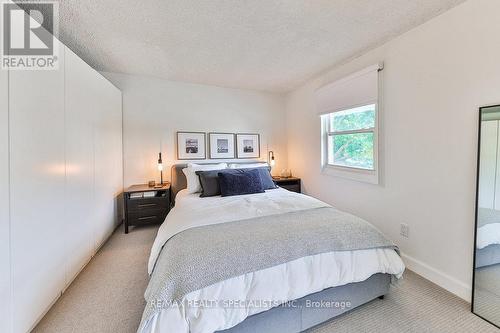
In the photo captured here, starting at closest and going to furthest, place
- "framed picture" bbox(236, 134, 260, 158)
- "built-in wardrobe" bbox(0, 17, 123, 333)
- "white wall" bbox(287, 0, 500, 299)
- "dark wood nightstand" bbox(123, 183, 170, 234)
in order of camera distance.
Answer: "built-in wardrobe" bbox(0, 17, 123, 333)
"white wall" bbox(287, 0, 500, 299)
"dark wood nightstand" bbox(123, 183, 170, 234)
"framed picture" bbox(236, 134, 260, 158)

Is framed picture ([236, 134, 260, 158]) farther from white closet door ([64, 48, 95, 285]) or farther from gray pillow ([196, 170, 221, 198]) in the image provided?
white closet door ([64, 48, 95, 285])

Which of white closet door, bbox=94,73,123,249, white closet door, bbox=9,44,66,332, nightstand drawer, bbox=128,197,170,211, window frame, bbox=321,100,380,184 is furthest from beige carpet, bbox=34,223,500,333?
window frame, bbox=321,100,380,184

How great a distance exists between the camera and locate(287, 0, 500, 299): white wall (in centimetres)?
164

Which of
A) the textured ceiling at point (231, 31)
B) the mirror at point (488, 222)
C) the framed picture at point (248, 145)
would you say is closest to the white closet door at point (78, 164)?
the textured ceiling at point (231, 31)

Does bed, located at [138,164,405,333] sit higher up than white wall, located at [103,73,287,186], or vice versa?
white wall, located at [103,73,287,186]

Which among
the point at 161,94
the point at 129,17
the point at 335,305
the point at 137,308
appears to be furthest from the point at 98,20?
the point at 335,305

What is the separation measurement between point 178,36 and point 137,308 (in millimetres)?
2489

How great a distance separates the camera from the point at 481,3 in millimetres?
1590

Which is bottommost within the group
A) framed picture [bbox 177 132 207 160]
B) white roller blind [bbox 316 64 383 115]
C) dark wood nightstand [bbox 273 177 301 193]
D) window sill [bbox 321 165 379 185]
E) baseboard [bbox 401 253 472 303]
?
baseboard [bbox 401 253 472 303]

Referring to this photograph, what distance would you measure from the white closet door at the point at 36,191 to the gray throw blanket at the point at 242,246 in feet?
2.76

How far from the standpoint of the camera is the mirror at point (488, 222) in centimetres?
151

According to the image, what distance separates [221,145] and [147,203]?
155cm

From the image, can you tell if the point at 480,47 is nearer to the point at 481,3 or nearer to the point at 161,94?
the point at 481,3

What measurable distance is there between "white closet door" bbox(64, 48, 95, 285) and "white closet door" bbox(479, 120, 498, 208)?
337cm
